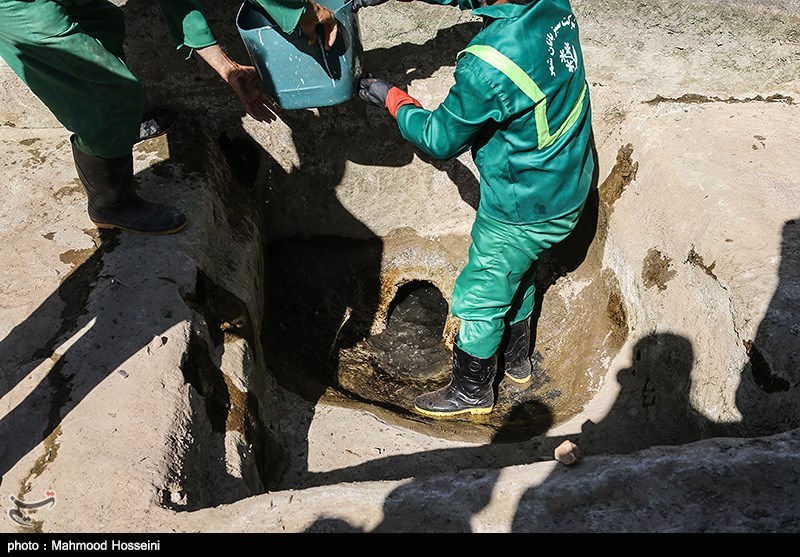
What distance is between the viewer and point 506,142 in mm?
2393

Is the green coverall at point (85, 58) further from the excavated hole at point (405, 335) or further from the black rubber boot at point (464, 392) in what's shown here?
the black rubber boot at point (464, 392)

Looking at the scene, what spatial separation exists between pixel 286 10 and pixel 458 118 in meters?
0.65

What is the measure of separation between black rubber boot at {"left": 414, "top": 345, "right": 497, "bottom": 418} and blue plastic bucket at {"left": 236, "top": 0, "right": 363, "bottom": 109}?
122 cm

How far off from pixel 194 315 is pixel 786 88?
2.73 m

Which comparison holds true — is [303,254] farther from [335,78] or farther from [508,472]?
[508,472]

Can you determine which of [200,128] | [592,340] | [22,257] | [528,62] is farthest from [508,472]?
[200,128]

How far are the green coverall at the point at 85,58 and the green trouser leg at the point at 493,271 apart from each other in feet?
Answer: 3.53

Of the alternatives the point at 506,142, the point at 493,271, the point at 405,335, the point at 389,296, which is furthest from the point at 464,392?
the point at 506,142

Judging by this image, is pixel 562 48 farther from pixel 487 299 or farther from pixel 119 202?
pixel 119 202

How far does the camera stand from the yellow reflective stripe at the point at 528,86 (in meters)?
2.12

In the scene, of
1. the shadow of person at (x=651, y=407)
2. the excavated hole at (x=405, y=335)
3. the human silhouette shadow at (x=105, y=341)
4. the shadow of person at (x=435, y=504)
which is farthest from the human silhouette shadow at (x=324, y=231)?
the shadow of person at (x=435, y=504)

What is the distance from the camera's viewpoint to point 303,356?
351cm

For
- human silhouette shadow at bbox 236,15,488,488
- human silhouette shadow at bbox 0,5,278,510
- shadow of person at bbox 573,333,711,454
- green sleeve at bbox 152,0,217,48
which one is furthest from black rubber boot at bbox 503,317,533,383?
green sleeve at bbox 152,0,217,48

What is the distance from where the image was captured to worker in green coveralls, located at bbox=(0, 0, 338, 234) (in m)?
2.22
